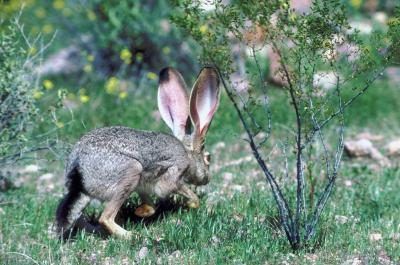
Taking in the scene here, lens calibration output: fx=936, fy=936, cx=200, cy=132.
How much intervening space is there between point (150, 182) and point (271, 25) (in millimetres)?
1776

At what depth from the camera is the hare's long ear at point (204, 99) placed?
733cm

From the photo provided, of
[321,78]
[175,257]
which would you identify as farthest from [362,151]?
[175,257]

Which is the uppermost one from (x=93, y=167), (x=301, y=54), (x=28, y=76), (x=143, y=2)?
(x=143, y=2)

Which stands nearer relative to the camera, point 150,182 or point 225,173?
point 150,182

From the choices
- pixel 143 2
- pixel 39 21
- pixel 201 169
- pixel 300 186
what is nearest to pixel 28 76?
pixel 201 169

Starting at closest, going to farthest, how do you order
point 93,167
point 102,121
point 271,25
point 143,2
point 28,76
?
point 271,25
point 93,167
point 28,76
point 102,121
point 143,2

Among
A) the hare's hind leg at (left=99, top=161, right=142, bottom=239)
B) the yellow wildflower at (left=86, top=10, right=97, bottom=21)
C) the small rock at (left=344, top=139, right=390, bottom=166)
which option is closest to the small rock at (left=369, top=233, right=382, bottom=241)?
the hare's hind leg at (left=99, top=161, right=142, bottom=239)

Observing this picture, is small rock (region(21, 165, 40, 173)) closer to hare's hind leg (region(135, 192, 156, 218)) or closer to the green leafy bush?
the green leafy bush

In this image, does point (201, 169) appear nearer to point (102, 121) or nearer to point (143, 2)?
point (102, 121)

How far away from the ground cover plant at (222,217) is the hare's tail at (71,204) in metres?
0.11

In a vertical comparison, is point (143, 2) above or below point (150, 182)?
above

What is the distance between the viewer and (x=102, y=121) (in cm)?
1070

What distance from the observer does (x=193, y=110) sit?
7.46m

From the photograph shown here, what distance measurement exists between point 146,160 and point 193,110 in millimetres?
701
